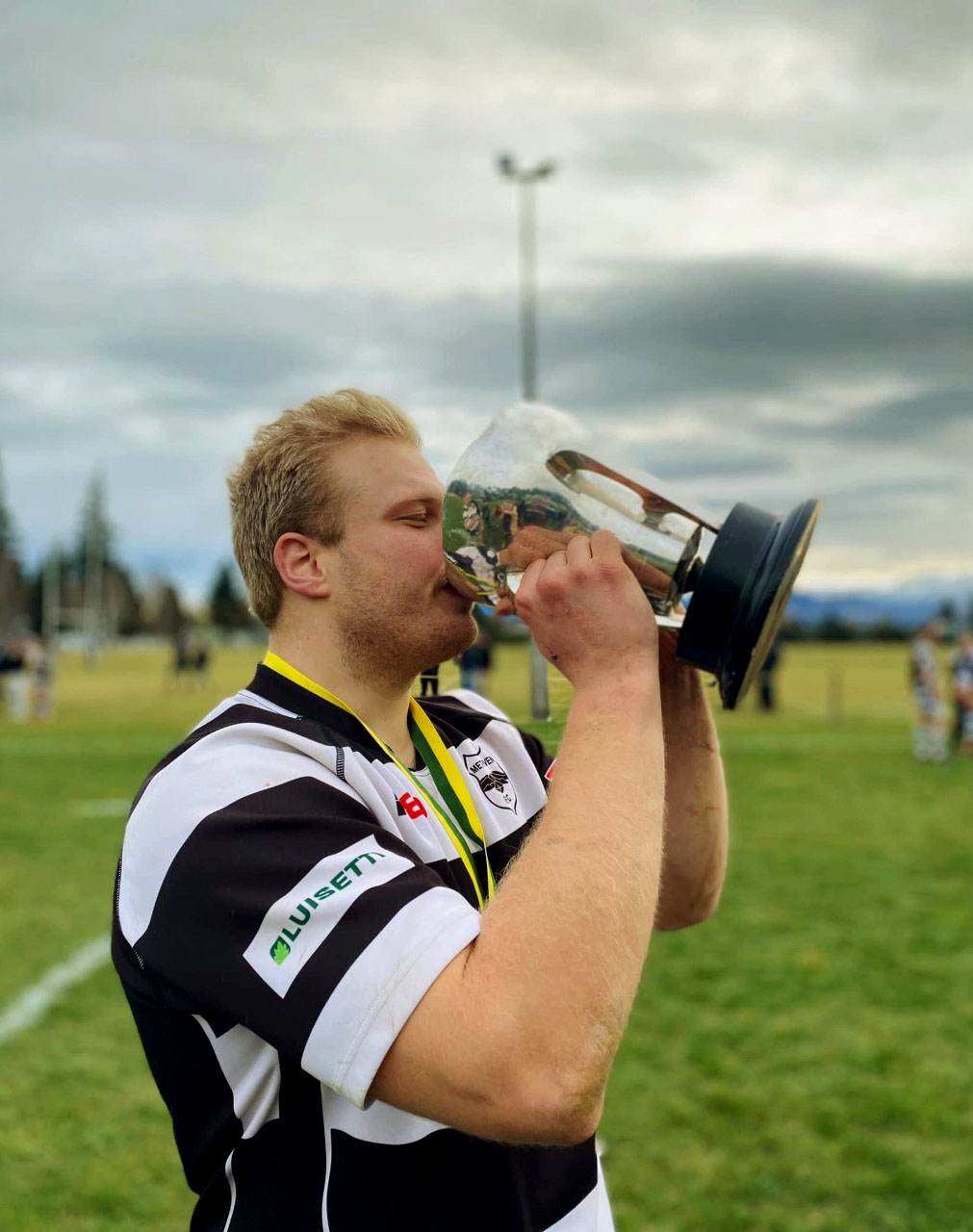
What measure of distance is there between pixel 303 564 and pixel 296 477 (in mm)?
151

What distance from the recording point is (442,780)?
200 cm

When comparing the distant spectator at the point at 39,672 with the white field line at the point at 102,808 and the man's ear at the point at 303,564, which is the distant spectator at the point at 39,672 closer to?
the white field line at the point at 102,808

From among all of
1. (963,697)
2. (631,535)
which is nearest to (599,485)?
(631,535)

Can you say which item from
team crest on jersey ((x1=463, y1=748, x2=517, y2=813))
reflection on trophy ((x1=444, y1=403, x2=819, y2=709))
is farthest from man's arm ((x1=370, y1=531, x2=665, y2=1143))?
team crest on jersey ((x1=463, y1=748, x2=517, y2=813))

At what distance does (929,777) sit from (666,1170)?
12189 millimetres

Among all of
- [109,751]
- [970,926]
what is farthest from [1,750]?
[970,926]

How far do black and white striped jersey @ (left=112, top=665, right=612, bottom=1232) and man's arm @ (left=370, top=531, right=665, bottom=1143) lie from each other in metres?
0.04

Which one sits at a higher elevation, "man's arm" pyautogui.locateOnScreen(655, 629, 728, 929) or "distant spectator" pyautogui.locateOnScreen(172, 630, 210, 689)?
"man's arm" pyautogui.locateOnScreen(655, 629, 728, 929)

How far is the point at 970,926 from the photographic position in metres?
7.88

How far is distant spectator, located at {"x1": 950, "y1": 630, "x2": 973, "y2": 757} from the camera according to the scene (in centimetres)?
1767

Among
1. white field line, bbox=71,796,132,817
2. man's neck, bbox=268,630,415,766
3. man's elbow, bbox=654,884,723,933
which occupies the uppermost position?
man's neck, bbox=268,630,415,766

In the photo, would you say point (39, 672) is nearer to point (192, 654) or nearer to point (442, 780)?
point (192, 654)

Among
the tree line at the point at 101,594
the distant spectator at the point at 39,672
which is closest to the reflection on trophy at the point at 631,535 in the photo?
the distant spectator at the point at 39,672

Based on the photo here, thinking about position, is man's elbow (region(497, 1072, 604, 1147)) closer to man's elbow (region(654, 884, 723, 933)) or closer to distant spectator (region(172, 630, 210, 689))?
man's elbow (region(654, 884, 723, 933))
